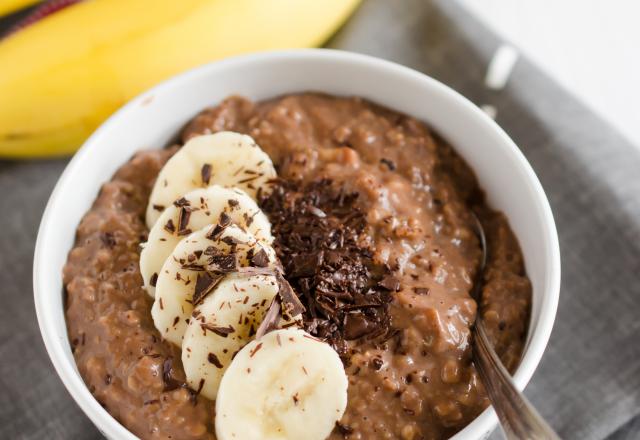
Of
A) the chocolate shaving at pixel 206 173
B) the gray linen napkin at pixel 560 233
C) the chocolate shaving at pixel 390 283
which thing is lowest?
the gray linen napkin at pixel 560 233

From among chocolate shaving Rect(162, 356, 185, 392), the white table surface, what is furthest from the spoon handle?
the white table surface

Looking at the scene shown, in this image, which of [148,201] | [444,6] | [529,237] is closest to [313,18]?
[444,6]

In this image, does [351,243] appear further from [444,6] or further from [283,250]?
[444,6]

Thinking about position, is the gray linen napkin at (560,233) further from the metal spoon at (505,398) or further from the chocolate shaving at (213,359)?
the chocolate shaving at (213,359)

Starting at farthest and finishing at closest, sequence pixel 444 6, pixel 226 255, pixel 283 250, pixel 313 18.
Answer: pixel 444 6 → pixel 313 18 → pixel 283 250 → pixel 226 255

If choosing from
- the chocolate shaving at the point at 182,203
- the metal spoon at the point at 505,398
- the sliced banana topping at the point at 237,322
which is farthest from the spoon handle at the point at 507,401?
the chocolate shaving at the point at 182,203

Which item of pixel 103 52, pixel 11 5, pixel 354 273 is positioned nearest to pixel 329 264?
pixel 354 273
